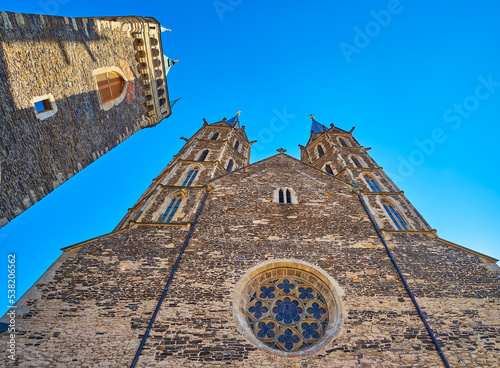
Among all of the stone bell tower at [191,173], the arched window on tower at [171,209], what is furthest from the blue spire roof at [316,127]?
the arched window on tower at [171,209]

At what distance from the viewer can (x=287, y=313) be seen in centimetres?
799

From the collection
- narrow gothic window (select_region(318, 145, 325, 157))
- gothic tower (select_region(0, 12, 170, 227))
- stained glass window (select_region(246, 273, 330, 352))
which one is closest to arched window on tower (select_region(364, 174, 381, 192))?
narrow gothic window (select_region(318, 145, 325, 157))

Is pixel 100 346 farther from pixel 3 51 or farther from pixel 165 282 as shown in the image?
pixel 3 51

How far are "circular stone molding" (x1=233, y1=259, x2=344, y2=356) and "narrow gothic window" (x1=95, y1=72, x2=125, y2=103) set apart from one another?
8885 millimetres

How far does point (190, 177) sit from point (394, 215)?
32.8 feet

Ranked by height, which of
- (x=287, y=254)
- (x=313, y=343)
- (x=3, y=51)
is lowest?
(x=313, y=343)

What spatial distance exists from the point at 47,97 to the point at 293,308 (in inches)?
360

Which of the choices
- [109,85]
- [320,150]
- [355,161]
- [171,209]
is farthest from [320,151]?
[109,85]

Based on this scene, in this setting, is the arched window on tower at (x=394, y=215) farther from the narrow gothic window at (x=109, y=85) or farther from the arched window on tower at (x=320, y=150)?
the narrow gothic window at (x=109, y=85)

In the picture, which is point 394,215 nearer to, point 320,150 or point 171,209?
point 171,209

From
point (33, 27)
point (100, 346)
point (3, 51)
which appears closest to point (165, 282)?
point (100, 346)

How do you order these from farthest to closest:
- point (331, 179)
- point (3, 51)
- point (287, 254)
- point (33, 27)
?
point (331, 179) → point (287, 254) → point (33, 27) → point (3, 51)

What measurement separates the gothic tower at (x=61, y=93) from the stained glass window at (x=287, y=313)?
660 cm

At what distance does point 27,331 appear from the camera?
662 cm
